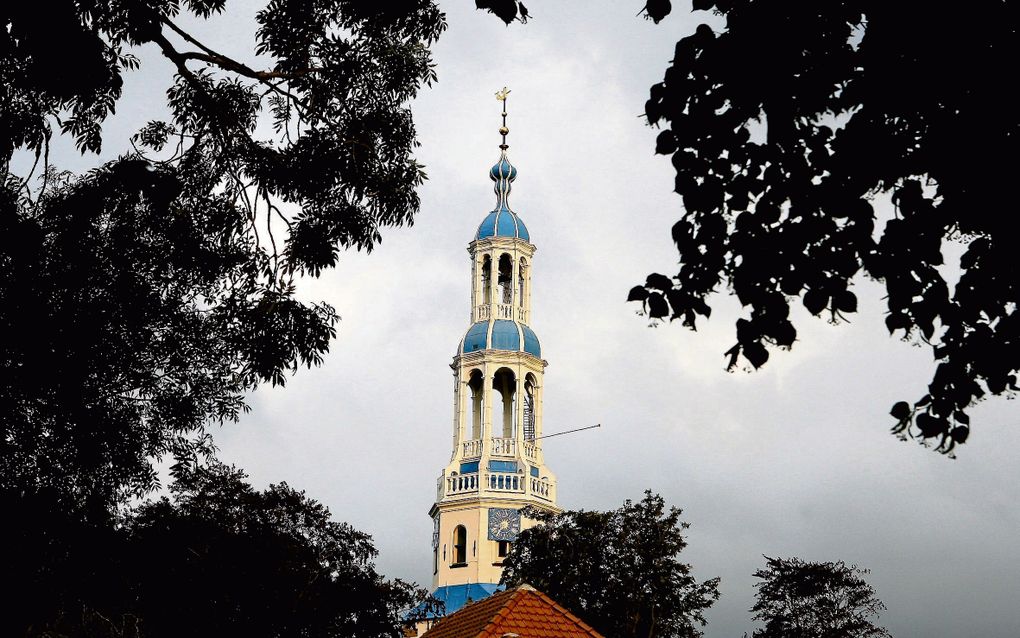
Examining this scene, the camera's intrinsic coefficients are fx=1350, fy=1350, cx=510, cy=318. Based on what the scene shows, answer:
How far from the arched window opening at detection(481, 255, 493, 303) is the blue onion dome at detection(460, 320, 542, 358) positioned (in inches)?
57.7

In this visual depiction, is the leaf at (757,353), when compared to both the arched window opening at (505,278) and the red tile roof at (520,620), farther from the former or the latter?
the arched window opening at (505,278)

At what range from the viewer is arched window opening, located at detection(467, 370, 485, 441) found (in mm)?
55716

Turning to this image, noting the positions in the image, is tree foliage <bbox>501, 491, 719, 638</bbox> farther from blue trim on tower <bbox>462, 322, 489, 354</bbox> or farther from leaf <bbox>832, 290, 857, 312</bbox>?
leaf <bbox>832, 290, 857, 312</bbox>

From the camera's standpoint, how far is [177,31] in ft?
40.7

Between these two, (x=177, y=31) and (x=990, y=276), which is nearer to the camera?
(x=990, y=276)

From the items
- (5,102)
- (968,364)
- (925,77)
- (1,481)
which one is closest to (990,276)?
(968,364)

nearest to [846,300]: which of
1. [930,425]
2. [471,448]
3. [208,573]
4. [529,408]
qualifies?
[930,425]

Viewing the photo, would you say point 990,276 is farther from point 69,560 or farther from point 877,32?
point 69,560

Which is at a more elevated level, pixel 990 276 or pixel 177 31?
pixel 177 31

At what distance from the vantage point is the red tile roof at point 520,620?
21.2 metres

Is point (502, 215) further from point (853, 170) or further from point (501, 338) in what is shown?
point (853, 170)

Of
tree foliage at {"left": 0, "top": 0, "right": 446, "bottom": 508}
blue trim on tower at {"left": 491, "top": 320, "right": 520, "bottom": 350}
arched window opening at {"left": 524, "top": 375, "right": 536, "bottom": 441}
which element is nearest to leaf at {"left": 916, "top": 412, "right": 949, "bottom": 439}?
tree foliage at {"left": 0, "top": 0, "right": 446, "bottom": 508}

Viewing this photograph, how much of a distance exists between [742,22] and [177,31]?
6.88 meters

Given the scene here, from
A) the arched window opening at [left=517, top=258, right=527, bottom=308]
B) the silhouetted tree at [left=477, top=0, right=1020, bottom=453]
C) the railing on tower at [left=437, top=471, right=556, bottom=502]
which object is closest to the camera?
the silhouetted tree at [left=477, top=0, right=1020, bottom=453]
